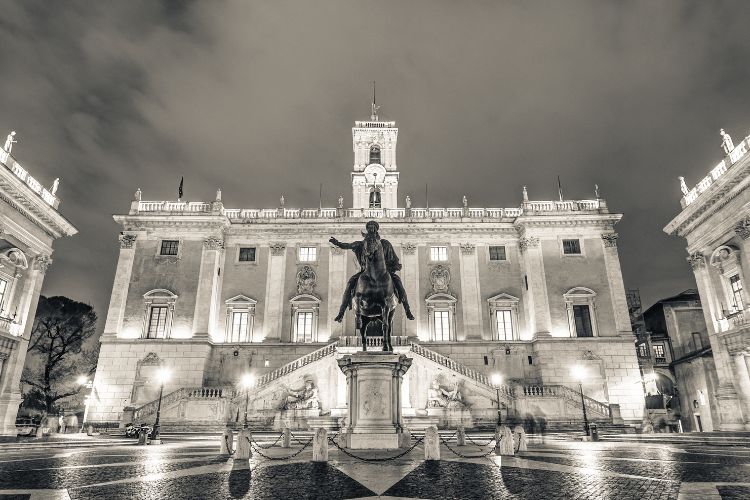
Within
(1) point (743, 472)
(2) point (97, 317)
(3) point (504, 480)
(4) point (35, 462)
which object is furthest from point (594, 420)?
(2) point (97, 317)

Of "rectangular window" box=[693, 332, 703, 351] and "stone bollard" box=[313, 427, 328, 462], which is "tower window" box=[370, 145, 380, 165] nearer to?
"rectangular window" box=[693, 332, 703, 351]

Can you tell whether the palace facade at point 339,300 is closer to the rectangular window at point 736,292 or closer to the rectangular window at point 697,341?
the rectangular window at point 736,292

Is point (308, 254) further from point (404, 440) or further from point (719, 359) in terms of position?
point (719, 359)

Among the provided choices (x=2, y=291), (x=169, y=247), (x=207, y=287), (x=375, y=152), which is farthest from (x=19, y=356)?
(x=375, y=152)

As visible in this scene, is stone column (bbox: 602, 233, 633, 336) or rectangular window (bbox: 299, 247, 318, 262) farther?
rectangular window (bbox: 299, 247, 318, 262)

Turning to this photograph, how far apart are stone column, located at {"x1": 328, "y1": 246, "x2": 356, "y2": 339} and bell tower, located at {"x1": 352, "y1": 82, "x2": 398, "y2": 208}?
1946 cm

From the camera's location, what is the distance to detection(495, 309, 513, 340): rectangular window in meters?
34.5

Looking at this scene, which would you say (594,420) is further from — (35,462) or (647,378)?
(35,462)

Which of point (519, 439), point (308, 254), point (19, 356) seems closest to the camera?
point (519, 439)

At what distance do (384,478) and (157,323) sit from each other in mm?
31321

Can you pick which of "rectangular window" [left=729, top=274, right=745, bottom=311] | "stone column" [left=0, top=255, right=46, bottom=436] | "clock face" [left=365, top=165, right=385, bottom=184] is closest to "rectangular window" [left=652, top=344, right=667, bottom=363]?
"rectangular window" [left=729, top=274, right=745, bottom=311]

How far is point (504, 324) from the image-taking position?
34875 millimetres

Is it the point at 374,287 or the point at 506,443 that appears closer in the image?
the point at 506,443

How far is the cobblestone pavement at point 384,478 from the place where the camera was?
603 centimetres
